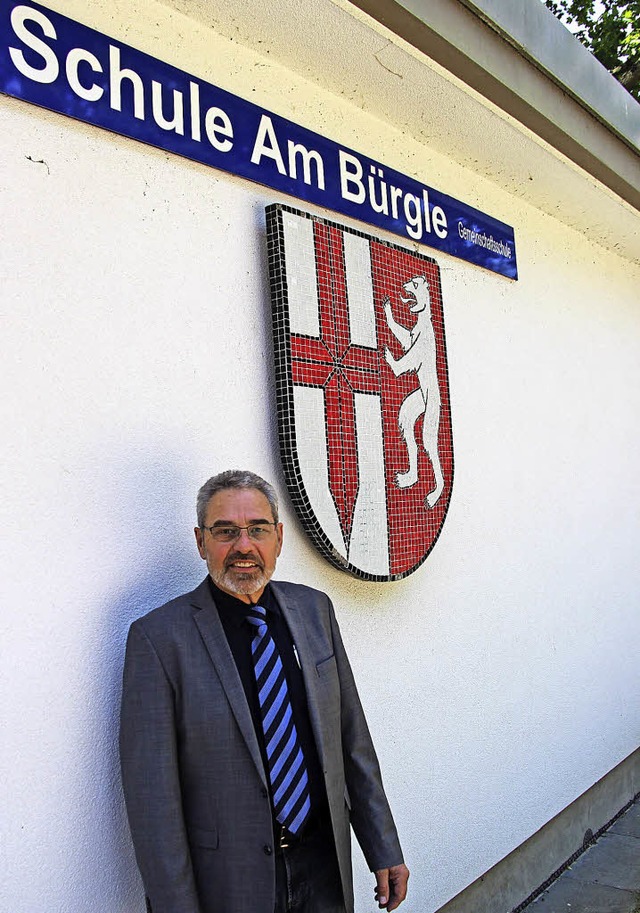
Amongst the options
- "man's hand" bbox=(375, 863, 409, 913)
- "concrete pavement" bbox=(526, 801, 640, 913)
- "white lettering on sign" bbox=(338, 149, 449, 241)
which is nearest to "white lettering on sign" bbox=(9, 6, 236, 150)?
"white lettering on sign" bbox=(338, 149, 449, 241)

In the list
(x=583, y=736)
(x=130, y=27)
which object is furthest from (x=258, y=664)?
(x=583, y=736)

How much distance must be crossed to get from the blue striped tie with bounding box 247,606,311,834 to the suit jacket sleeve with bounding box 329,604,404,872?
28 centimetres

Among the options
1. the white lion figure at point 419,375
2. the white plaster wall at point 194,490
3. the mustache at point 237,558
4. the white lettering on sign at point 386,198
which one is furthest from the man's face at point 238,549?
the white lettering on sign at point 386,198

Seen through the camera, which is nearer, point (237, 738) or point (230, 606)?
point (237, 738)

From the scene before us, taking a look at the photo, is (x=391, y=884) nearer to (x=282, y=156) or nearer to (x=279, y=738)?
(x=279, y=738)

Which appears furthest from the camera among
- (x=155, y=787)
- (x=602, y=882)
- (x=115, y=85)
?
(x=602, y=882)

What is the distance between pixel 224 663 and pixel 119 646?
1.01 ft

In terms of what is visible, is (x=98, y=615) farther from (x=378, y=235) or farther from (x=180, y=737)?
(x=378, y=235)

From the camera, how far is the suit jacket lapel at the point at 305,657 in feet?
7.06

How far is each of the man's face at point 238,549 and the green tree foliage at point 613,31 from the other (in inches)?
300

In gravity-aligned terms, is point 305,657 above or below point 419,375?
below

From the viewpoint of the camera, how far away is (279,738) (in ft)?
6.86

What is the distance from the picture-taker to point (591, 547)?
182 inches

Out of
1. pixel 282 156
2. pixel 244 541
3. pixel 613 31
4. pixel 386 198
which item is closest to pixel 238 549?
pixel 244 541
